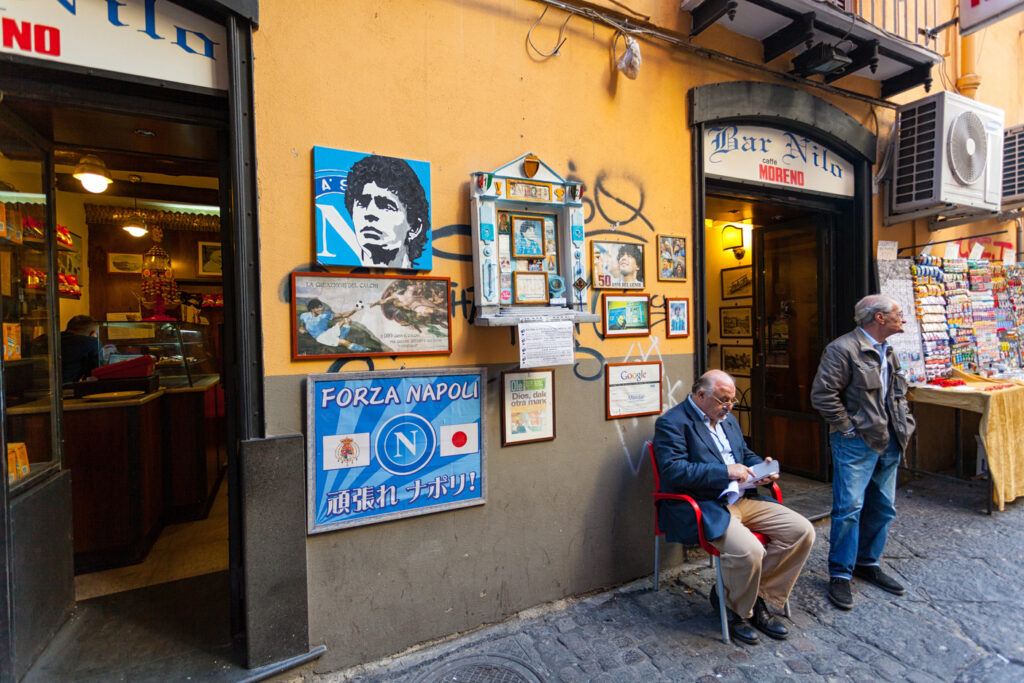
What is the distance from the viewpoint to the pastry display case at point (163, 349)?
4.65m

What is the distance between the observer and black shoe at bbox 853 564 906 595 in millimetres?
3346

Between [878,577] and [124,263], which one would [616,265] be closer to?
[878,577]

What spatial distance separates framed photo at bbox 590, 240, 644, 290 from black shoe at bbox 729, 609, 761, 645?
6.91ft

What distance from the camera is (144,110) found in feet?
7.91

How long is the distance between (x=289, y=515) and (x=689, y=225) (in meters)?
3.25

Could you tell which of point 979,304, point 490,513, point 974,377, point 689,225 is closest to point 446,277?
point 490,513

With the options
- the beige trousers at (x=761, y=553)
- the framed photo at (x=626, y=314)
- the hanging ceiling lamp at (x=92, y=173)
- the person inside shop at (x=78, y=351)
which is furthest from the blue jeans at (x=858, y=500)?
the hanging ceiling lamp at (x=92, y=173)

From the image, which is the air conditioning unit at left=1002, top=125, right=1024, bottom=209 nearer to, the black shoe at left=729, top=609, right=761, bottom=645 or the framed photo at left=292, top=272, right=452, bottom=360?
the black shoe at left=729, top=609, right=761, bottom=645

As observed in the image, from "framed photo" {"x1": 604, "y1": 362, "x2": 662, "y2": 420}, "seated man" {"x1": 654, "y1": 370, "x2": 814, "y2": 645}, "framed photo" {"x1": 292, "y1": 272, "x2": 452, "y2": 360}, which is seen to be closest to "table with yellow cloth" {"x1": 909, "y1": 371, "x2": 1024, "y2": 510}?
"seated man" {"x1": 654, "y1": 370, "x2": 814, "y2": 645}

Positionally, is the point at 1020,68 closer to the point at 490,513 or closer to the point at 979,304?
the point at 979,304

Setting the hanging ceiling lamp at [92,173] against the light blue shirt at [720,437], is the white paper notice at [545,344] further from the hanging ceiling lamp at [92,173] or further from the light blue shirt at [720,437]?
the hanging ceiling lamp at [92,173]

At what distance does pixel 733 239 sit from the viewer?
637 cm

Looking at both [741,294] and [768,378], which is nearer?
[768,378]

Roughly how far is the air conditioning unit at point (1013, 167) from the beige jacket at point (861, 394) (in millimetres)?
3810
